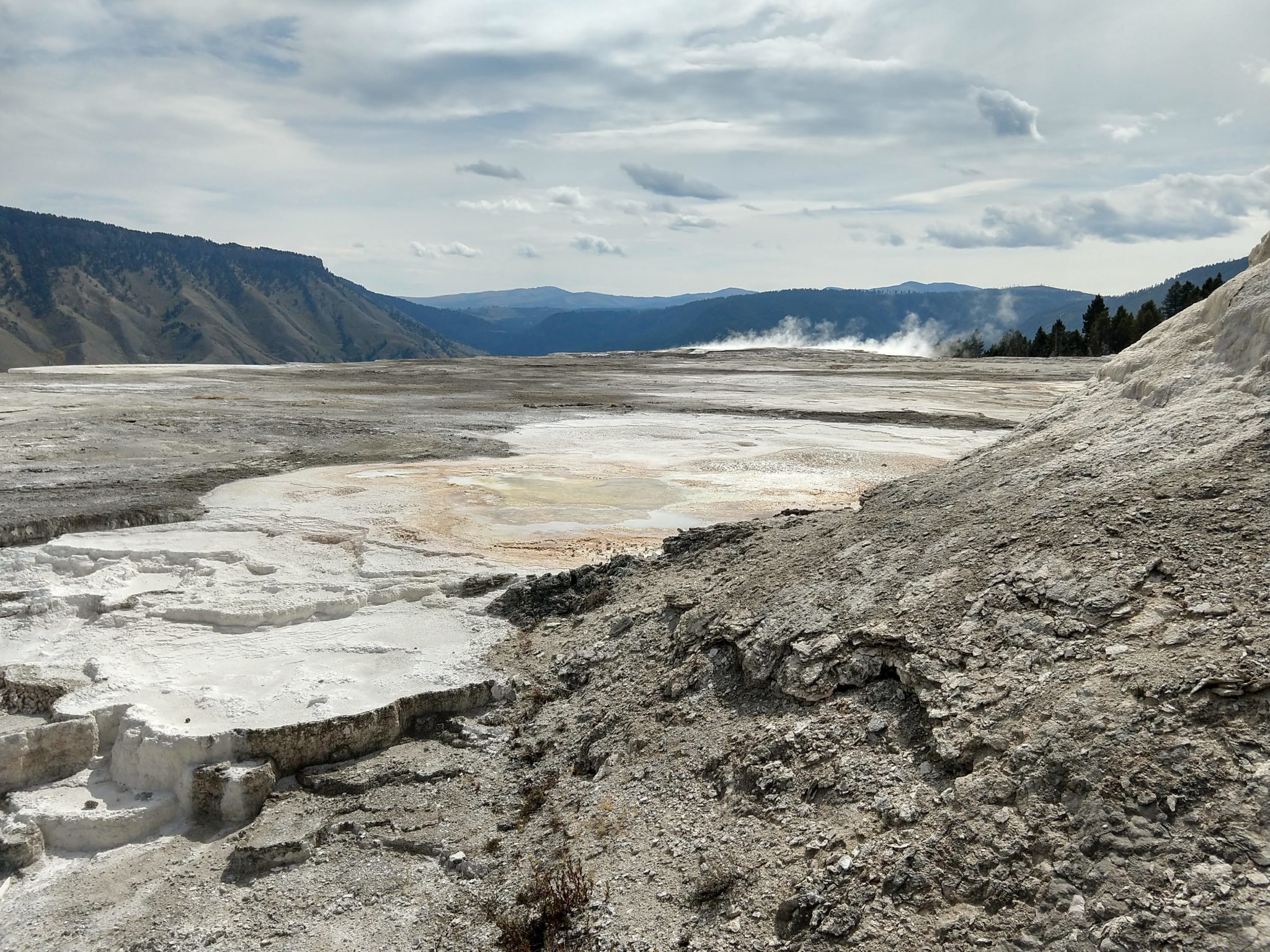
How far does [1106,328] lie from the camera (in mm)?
73188

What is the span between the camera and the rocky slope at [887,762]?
4859 millimetres

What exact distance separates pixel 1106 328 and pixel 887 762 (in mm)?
77709

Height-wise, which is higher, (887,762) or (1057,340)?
(1057,340)

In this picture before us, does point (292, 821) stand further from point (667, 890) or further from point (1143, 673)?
point (1143, 673)

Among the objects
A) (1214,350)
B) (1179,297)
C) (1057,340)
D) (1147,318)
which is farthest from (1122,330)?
(1214,350)

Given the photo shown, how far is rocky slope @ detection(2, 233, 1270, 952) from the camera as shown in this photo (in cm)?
486

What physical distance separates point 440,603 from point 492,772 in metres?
3.69

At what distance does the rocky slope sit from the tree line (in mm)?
62360

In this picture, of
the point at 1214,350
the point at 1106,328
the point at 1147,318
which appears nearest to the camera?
the point at 1214,350

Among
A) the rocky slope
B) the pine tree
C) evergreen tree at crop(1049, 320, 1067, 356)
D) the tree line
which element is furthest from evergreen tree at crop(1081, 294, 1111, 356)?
the rocky slope

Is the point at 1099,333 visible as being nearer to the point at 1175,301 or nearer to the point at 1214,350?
the point at 1175,301

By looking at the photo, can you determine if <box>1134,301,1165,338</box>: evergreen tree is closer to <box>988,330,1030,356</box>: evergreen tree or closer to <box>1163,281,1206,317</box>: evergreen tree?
<box>1163,281,1206,317</box>: evergreen tree

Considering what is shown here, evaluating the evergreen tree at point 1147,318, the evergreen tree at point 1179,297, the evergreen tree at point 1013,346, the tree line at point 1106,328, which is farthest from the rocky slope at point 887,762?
the evergreen tree at point 1013,346

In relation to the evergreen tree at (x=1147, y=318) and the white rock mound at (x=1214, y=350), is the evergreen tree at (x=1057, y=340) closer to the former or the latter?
the evergreen tree at (x=1147, y=318)
